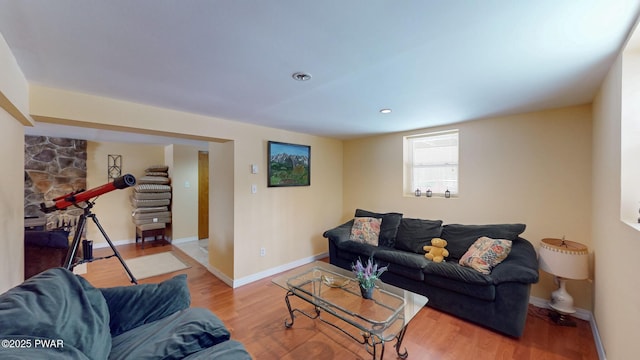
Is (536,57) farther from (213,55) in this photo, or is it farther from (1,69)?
(1,69)

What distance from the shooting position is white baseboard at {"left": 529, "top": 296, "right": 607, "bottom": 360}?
1.87 metres

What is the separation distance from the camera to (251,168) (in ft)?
10.9

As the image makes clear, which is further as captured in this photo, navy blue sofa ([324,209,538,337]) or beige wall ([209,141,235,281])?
beige wall ([209,141,235,281])

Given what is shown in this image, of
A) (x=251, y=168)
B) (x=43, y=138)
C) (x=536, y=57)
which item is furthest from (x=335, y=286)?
(x=43, y=138)

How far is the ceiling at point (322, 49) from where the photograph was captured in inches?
42.7

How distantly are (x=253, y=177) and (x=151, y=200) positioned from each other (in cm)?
294

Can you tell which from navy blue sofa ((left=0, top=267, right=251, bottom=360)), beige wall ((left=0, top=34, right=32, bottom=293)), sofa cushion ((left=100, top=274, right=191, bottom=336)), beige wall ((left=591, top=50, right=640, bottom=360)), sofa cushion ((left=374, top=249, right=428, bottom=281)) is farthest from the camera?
sofa cushion ((left=374, top=249, right=428, bottom=281))

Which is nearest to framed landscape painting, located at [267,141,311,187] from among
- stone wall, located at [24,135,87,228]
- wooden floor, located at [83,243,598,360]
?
wooden floor, located at [83,243,598,360]

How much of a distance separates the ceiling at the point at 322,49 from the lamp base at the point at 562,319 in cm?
203

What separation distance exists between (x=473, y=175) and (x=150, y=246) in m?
5.76

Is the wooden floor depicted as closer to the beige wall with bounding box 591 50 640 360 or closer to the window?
the beige wall with bounding box 591 50 640 360

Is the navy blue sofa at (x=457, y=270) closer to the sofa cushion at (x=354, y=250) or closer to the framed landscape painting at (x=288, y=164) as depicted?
the sofa cushion at (x=354, y=250)

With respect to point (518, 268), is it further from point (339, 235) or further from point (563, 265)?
point (339, 235)

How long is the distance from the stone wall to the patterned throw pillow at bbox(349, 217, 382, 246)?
519 cm
